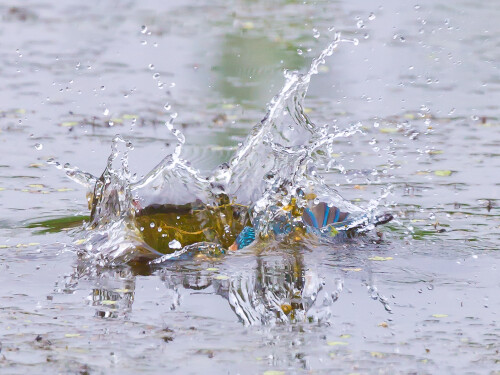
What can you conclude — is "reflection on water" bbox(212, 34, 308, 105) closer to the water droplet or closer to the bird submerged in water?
the bird submerged in water

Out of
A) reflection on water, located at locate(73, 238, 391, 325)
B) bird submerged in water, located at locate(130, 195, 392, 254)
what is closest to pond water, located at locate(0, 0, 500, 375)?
reflection on water, located at locate(73, 238, 391, 325)

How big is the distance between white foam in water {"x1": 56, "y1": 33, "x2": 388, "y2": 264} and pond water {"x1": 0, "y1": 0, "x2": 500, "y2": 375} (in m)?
0.23

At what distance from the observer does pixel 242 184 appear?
8438mm

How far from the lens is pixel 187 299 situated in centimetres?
684

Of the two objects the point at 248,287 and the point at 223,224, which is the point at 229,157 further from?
the point at 248,287

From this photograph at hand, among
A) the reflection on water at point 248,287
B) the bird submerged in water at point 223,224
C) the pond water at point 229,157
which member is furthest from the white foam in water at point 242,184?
the reflection on water at point 248,287

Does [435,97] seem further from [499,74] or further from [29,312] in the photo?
[29,312]

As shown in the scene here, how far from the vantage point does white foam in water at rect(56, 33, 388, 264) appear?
26.1ft

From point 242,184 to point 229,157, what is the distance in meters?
1.95

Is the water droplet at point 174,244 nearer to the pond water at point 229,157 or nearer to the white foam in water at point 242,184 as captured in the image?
the white foam in water at point 242,184

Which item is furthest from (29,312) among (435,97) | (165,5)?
(165,5)

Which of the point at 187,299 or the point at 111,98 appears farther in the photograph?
the point at 111,98

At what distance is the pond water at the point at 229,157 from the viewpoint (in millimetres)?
6016

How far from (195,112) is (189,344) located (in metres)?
6.17
